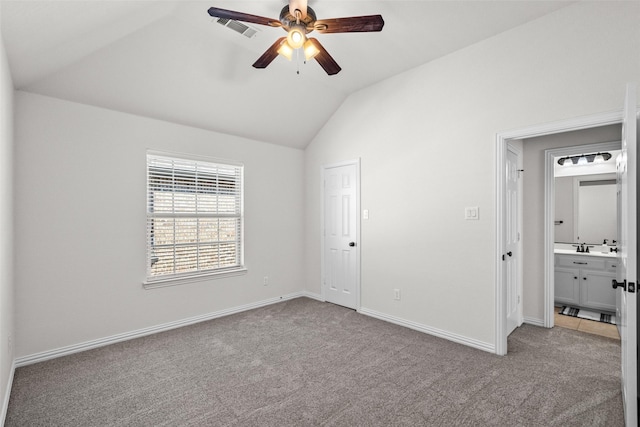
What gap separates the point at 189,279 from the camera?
3812mm

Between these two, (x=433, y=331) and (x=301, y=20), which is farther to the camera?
(x=433, y=331)

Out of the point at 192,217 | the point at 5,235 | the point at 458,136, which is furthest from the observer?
the point at 192,217

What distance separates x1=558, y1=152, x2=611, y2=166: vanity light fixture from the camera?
4.40 meters

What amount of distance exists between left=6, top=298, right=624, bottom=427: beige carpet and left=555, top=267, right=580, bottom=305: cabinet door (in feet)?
3.48

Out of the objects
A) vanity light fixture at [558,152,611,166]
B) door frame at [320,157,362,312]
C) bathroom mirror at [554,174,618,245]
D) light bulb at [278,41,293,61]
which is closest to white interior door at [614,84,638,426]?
light bulb at [278,41,293,61]

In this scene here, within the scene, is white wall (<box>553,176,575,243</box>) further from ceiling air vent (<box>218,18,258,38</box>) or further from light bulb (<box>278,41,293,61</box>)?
ceiling air vent (<box>218,18,258,38</box>)

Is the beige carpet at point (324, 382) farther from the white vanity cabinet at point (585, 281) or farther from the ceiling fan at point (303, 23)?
the ceiling fan at point (303, 23)

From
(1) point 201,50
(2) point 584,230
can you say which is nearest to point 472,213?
(2) point 584,230

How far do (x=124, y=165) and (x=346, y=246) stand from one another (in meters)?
2.86

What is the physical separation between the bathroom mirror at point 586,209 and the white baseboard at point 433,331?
3.05m

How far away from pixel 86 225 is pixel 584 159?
252 inches

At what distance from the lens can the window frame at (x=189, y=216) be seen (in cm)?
352

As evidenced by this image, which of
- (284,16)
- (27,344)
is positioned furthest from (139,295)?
(284,16)

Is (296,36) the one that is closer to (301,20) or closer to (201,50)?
(301,20)
